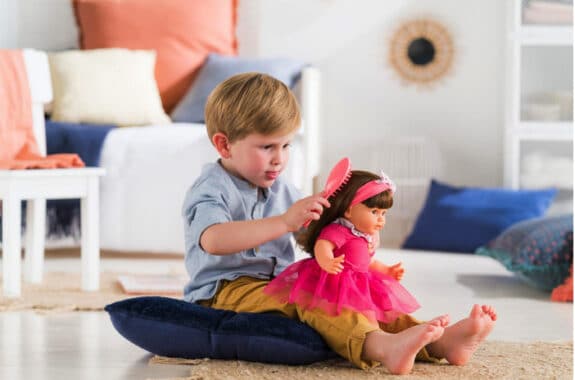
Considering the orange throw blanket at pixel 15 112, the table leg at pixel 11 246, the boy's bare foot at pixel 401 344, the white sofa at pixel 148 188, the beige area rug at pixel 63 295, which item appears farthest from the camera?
the white sofa at pixel 148 188

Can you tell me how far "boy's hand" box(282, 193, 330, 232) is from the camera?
1.67 metres

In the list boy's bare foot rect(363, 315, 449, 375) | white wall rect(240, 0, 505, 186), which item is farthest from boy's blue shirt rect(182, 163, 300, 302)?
white wall rect(240, 0, 505, 186)

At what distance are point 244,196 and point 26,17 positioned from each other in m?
2.67

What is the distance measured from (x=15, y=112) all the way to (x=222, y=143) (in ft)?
4.44

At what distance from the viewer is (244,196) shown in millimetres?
1926

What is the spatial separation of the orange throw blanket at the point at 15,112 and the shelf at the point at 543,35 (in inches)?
73.6

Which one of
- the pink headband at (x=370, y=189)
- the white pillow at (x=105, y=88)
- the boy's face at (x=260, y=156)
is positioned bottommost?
the pink headband at (x=370, y=189)

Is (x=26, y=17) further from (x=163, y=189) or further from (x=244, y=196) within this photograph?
(x=244, y=196)

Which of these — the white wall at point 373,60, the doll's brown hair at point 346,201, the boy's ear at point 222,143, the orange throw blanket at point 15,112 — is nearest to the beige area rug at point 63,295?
the orange throw blanket at point 15,112

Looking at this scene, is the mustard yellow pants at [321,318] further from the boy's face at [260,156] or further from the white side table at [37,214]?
the white side table at [37,214]

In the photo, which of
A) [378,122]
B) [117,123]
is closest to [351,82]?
[378,122]

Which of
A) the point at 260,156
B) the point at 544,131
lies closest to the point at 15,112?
the point at 260,156

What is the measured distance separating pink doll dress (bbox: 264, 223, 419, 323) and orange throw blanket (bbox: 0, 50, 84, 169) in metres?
1.33

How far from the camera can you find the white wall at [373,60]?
423 cm
